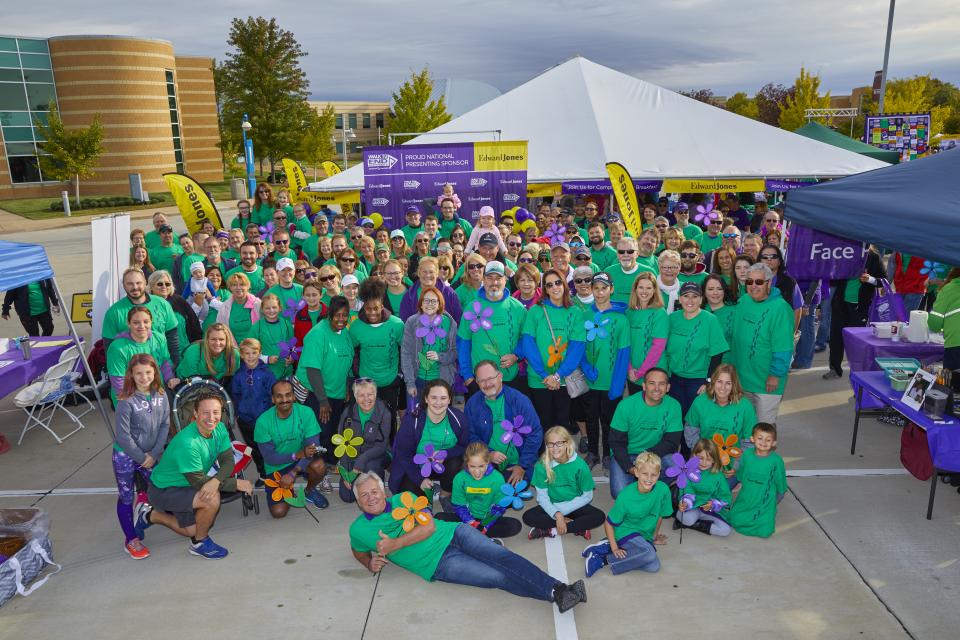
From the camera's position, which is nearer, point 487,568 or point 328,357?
point 487,568

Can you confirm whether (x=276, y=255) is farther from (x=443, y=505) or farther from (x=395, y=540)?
(x=395, y=540)

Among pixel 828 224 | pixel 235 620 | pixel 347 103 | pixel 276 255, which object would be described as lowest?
pixel 235 620

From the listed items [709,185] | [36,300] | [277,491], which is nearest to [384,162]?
[36,300]

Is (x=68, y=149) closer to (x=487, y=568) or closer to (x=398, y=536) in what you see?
(x=398, y=536)

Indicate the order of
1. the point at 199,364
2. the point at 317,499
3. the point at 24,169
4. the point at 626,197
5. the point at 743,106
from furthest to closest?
the point at 743,106
the point at 24,169
the point at 626,197
the point at 199,364
the point at 317,499

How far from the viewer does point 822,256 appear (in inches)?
302

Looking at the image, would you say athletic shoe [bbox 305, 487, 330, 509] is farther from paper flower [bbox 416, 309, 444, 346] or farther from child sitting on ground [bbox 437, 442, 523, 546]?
paper flower [bbox 416, 309, 444, 346]

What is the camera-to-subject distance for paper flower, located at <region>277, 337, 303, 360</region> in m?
6.22

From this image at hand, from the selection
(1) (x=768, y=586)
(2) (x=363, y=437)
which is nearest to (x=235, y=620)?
(2) (x=363, y=437)

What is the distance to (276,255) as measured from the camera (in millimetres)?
8586

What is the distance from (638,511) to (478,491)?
3.79ft

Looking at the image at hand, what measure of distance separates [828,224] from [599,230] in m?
3.61

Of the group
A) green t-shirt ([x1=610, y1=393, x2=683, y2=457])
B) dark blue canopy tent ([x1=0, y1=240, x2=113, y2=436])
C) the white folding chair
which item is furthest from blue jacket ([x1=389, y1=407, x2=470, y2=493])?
the white folding chair

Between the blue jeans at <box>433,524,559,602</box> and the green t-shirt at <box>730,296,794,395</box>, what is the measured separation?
2.76 m
